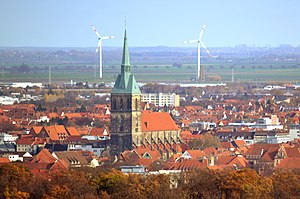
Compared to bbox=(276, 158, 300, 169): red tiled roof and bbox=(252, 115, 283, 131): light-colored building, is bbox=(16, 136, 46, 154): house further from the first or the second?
bbox=(252, 115, 283, 131): light-colored building

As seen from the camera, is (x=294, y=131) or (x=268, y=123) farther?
(x=268, y=123)

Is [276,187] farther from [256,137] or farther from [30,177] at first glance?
[256,137]

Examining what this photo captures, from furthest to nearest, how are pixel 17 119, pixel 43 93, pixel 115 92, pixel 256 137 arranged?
pixel 43 93, pixel 17 119, pixel 256 137, pixel 115 92

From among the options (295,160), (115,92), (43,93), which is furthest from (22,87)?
(295,160)

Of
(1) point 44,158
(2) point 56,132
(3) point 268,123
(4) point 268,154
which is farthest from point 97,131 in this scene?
(1) point 44,158

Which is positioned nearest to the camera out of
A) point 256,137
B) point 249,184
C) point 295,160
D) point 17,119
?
point 249,184

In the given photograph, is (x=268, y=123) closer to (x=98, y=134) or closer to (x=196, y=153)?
(x=98, y=134)
